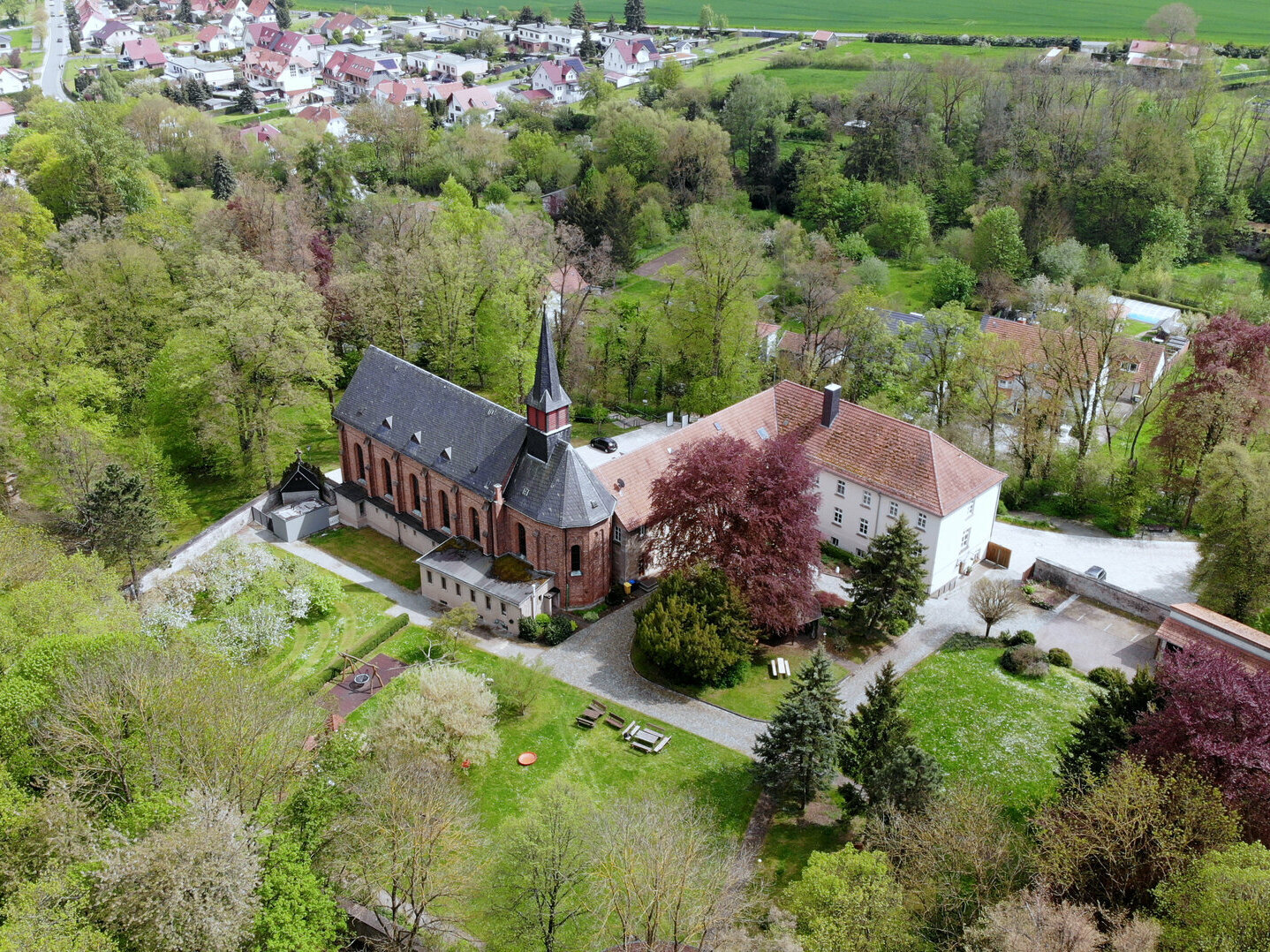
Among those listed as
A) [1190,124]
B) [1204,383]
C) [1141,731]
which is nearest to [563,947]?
[1141,731]

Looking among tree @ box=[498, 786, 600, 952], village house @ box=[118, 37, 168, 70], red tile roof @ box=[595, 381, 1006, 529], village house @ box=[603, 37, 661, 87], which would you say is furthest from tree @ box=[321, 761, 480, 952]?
village house @ box=[118, 37, 168, 70]

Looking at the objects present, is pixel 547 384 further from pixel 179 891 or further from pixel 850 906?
pixel 850 906

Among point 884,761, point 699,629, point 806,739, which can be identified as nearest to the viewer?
point 884,761

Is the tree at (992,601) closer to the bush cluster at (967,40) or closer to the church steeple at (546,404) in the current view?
the church steeple at (546,404)

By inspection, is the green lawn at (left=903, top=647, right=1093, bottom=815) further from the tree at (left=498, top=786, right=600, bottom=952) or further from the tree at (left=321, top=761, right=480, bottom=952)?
the tree at (left=321, top=761, right=480, bottom=952)

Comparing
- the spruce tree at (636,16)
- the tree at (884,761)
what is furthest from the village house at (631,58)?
the tree at (884,761)

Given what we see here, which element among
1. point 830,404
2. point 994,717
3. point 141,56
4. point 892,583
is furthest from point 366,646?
point 141,56

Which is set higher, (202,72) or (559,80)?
(559,80)
